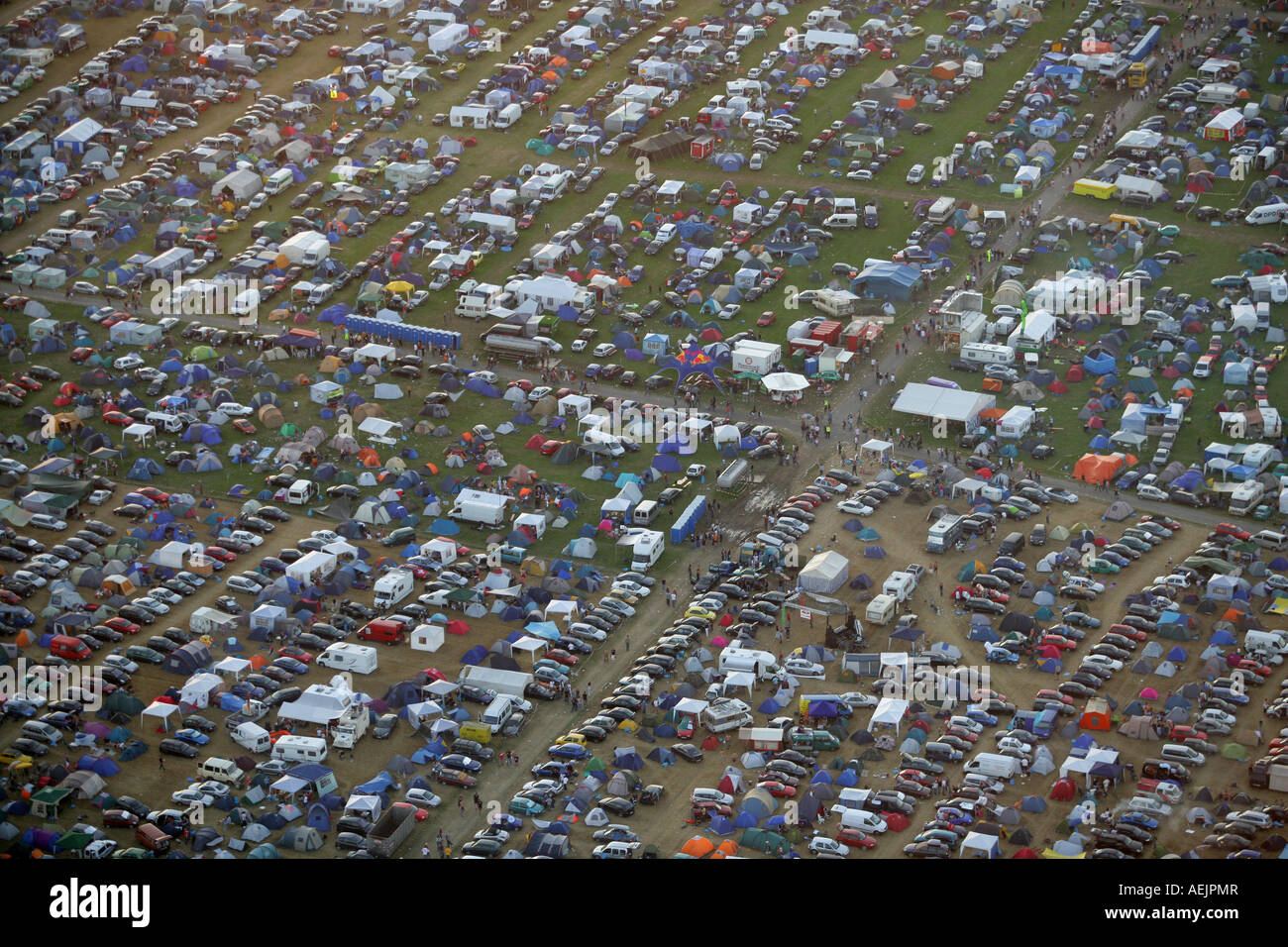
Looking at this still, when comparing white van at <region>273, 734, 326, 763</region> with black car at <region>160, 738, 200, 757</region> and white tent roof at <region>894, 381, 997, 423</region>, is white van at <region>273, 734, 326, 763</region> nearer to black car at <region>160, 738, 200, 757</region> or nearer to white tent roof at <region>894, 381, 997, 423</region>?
black car at <region>160, 738, 200, 757</region>

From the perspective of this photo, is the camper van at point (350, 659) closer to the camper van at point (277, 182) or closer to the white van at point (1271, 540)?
the white van at point (1271, 540)

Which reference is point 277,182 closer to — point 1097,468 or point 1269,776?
point 1097,468

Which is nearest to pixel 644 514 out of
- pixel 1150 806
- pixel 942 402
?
pixel 942 402

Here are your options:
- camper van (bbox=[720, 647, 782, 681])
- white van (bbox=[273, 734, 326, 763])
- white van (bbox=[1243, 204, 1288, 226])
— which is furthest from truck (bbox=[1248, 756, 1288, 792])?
white van (bbox=[1243, 204, 1288, 226])

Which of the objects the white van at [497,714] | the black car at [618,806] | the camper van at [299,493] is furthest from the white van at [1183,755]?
the camper van at [299,493]

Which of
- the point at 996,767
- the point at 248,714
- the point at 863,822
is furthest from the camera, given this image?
the point at 248,714
